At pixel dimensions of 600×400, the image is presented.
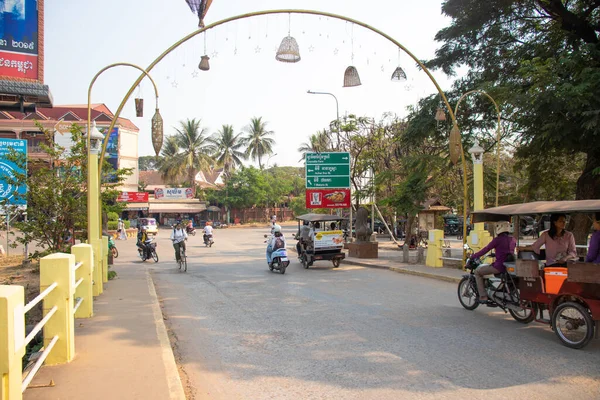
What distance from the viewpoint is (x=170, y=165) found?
63.8 meters

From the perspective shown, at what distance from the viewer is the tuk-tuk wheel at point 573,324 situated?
21.5 feet

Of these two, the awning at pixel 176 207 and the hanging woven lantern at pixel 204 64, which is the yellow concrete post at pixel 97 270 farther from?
the awning at pixel 176 207

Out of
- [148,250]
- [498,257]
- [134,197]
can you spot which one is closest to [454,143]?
[498,257]

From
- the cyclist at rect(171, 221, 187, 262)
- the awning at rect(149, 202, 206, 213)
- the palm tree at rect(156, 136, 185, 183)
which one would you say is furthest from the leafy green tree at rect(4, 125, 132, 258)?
the awning at rect(149, 202, 206, 213)

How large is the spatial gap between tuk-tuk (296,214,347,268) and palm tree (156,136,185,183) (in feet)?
154

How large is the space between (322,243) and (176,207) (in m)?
50.0

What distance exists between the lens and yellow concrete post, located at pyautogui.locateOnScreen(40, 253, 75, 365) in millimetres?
5578

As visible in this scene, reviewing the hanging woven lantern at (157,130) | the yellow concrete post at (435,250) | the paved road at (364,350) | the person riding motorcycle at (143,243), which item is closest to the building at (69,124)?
the person riding motorcycle at (143,243)

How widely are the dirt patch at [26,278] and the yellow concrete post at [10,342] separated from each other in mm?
5848

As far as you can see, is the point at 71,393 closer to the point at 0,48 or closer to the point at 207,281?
the point at 0,48

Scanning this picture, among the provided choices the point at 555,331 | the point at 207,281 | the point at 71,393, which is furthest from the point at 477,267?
the point at 207,281

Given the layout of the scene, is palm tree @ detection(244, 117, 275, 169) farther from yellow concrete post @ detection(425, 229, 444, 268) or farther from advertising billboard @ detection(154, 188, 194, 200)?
yellow concrete post @ detection(425, 229, 444, 268)

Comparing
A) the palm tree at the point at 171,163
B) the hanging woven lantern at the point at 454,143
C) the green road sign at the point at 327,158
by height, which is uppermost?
the palm tree at the point at 171,163

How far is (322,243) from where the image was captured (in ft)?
60.5
